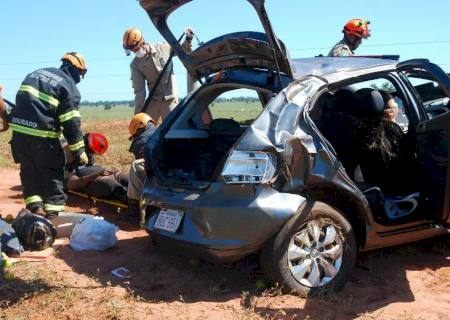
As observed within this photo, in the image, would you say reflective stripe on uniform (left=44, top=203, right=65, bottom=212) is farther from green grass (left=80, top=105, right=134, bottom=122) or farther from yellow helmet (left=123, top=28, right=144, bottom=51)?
green grass (left=80, top=105, right=134, bottom=122)

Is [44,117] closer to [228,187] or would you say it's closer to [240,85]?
[240,85]

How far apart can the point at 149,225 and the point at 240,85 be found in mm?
1345

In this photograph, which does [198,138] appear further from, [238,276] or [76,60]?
[76,60]

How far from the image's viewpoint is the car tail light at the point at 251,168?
3490 millimetres

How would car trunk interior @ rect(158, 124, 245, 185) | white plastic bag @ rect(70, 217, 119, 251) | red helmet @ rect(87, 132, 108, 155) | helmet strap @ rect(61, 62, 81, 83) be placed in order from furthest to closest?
red helmet @ rect(87, 132, 108, 155), helmet strap @ rect(61, 62, 81, 83), white plastic bag @ rect(70, 217, 119, 251), car trunk interior @ rect(158, 124, 245, 185)

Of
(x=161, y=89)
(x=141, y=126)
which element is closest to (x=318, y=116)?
(x=141, y=126)

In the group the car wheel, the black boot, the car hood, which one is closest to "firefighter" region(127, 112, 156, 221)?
the black boot

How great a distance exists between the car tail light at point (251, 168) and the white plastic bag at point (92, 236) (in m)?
1.88

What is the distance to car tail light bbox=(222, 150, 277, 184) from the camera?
3490mm

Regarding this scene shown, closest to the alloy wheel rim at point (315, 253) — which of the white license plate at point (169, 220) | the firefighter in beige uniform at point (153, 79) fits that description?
the white license plate at point (169, 220)

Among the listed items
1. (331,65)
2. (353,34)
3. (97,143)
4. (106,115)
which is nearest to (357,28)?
(353,34)

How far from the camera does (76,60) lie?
19.4 feet

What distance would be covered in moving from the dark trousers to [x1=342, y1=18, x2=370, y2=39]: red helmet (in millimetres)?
4178

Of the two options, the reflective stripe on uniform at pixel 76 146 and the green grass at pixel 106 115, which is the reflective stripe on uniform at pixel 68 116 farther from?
the green grass at pixel 106 115
